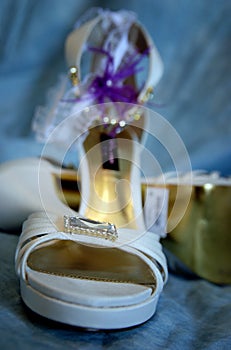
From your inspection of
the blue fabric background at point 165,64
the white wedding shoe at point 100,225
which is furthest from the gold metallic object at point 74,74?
the blue fabric background at point 165,64

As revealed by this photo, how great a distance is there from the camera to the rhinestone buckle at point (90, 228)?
529 mm

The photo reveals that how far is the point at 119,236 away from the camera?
0.54 m

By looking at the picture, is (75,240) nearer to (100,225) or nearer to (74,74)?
(100,225)

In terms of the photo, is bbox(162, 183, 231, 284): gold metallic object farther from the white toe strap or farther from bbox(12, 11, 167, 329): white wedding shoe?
the white toe strap

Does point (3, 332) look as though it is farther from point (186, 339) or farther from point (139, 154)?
point (139, 154)

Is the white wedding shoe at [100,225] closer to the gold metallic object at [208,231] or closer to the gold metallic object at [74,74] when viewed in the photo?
the gold metallic object at [74,74]

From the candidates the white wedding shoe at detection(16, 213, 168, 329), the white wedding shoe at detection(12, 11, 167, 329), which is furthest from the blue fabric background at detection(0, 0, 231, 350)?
the white wedding shoe at detection(16, 213, 168, 329)

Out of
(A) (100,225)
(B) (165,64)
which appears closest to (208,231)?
(A) (100,225)

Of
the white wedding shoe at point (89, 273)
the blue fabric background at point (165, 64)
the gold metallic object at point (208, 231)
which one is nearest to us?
the white wedding shoe at point (89, 273)

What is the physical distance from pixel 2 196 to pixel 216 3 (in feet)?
2.31

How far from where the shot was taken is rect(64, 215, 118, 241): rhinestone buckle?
1.73ft

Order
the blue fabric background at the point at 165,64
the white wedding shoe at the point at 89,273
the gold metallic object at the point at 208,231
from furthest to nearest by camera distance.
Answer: the blue fabric background at the point at 165,64 < the gold metallic object at the point at 208,231 < the white wedding shoe at the point at 89,273

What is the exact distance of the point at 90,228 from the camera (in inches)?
21.1

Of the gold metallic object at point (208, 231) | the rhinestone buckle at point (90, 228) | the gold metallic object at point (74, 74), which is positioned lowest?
the gold metallic object at point (208, 231)
